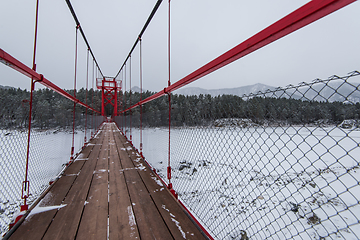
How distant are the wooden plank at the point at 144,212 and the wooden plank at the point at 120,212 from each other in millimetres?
44

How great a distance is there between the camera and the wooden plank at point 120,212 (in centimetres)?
112

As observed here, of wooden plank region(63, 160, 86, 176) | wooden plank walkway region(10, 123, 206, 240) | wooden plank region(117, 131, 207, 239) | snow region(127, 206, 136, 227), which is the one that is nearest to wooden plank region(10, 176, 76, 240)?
wooden plank walkway region(10, 123, 206, 240)

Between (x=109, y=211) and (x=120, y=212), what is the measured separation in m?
0.10

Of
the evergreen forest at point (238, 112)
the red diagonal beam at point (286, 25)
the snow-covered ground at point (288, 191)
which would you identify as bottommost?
the snow-covered ground at point (288, 191)

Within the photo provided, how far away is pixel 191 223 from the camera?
1241 mm

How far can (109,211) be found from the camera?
4.49ft

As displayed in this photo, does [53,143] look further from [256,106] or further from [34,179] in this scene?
[256,106]

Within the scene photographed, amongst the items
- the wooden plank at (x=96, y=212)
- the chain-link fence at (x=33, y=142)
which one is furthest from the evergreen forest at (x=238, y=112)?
the wooden plank at (x=96, y=212)

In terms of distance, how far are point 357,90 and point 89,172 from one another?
2802 millimetres

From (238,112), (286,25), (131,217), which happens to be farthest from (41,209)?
(286,25)

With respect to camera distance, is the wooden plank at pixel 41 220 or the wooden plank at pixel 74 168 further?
the wooden plank at pixel 74 168

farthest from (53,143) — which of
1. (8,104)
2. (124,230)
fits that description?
(124,230)

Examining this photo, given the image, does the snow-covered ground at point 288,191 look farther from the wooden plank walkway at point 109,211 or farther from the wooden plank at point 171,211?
the wooden plank walkway at point 109,211

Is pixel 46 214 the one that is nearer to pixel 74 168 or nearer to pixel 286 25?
pixel 74 168
